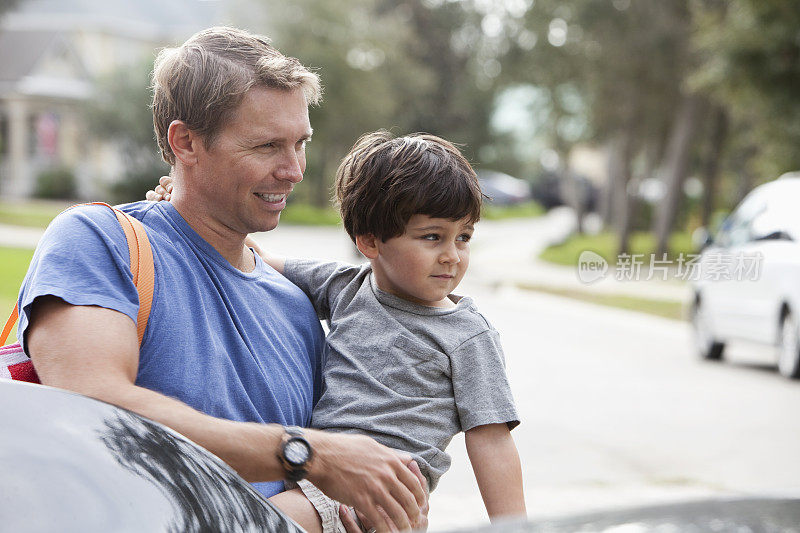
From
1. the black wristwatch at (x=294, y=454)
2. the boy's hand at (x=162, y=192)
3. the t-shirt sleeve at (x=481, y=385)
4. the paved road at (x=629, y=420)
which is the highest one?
the boy's hand at (x=162, y=192)

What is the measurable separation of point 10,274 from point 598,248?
1787 centimetres

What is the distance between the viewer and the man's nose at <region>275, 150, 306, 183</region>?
2467 millimetres

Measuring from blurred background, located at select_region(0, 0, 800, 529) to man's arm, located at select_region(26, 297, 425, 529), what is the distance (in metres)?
0.93

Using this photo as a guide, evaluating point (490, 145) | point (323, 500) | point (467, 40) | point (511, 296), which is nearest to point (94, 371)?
point (323, 500)

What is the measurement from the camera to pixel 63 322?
1.98 metres

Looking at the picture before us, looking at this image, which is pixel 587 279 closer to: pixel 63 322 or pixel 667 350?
pixel 667 350

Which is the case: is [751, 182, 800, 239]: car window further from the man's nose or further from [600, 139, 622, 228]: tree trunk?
[600, 139, 622, 228]: tree trunk

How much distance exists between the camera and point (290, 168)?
249 cm

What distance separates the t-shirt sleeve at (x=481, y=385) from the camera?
2275 millimetres

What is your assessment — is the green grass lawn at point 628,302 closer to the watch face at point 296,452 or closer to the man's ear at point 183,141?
the man's ear at point 183,141

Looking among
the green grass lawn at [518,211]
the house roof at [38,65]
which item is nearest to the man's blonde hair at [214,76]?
the house roof at [38,65]

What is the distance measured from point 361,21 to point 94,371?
39.2 m

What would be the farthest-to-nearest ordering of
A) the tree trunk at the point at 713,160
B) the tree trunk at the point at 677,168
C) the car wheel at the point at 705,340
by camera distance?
the tree trunk at the point at 713,160 → the tree trunk at the point at 677,168 → the car wheel at the point at 705,340

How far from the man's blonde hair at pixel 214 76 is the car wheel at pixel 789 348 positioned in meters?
9.18
